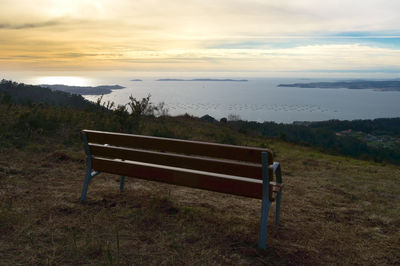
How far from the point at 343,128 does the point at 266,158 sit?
64.6 m

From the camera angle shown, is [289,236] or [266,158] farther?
[289,236]

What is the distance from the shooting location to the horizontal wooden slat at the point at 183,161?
2.88m

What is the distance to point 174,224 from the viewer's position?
3.31 metres

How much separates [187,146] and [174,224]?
88 cm

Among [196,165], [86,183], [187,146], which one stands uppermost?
[187,146]

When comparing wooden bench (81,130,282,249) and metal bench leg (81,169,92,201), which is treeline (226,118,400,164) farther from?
wooden bench (81,130,282,249)

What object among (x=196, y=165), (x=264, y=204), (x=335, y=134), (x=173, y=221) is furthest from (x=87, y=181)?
(x=335, y=134)

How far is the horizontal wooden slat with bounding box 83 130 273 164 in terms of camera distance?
272 centimetres

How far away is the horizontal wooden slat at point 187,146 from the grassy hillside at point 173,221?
787 millimetres


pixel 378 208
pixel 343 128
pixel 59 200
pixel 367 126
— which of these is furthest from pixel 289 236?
pixel 367 126

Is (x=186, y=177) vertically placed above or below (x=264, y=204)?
above

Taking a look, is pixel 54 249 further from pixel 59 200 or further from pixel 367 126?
pixel 367 126

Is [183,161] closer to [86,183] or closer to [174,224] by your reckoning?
[174,224]

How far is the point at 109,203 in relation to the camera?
12.7 ft
